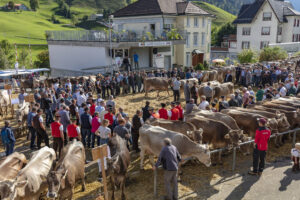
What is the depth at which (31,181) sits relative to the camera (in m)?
7.26

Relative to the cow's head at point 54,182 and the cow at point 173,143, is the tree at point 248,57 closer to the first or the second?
the cow at point 173,143

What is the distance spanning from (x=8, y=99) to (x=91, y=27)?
356ft

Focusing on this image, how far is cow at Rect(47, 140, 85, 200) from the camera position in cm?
666

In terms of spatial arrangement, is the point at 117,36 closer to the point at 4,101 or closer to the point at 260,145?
the point at 4,101

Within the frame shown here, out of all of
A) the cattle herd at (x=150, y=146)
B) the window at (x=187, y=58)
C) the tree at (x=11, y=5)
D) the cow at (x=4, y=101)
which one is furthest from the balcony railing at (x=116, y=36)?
the tree at (x=11, y=5)

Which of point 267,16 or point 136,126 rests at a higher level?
point 267,16

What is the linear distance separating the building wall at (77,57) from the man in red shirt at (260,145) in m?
20.5

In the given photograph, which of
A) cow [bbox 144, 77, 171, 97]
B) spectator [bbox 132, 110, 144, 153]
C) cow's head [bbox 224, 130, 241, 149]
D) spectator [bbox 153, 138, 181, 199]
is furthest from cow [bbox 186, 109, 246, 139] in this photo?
cow [bbox 144, 77, 171, 97]

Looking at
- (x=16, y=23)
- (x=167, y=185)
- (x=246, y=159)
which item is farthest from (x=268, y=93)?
(x=16, y=23)

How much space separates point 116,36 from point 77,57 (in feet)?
20.9

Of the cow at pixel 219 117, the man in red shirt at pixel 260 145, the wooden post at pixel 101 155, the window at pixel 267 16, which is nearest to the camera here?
the wooden post at pixel 101 155

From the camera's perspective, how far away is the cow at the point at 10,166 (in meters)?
7.66

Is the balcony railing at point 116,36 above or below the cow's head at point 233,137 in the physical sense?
above

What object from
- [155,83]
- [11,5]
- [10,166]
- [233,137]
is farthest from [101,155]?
[11,5]
